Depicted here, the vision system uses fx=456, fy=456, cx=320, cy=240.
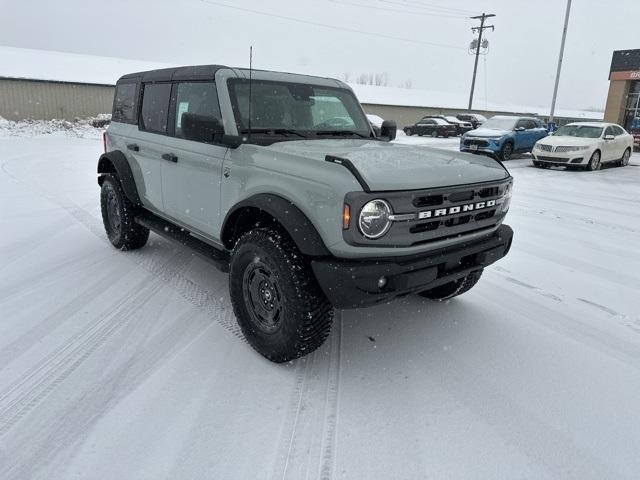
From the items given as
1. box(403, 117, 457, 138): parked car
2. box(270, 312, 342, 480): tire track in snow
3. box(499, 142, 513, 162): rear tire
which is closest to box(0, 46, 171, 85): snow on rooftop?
box(403, 117, 457, 138): parked car

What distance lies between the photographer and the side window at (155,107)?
433 cm

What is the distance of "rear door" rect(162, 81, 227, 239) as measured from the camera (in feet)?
11.6

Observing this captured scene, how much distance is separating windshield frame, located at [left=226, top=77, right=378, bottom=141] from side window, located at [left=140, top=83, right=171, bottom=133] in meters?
1.04

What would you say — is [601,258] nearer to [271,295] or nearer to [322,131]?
[322,131]

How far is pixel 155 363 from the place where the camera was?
119 inches

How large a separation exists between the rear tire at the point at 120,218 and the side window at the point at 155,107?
84 centimetres

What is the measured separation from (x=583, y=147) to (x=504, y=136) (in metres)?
2.88

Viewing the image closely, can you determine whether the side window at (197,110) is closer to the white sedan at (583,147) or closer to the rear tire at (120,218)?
the rear tire at (120,218)

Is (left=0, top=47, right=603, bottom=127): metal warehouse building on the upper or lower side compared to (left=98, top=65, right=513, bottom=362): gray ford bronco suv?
upper

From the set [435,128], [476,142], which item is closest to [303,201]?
[476,142]

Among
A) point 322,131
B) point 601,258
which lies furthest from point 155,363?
point 601,258

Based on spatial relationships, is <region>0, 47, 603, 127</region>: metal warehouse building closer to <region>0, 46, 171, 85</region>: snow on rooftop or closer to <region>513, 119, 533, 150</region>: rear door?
<region>0, 46, 171, 85</region>: snow on rooftop

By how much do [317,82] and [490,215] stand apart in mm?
1995

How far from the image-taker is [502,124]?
1705 cm
